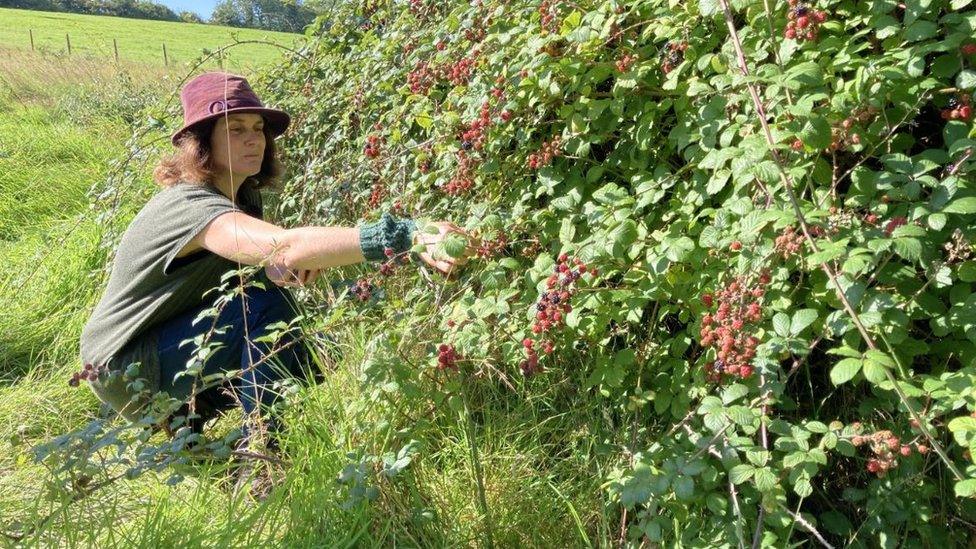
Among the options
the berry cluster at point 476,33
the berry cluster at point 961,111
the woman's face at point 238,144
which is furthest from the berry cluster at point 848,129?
the woman's face at point 238,144

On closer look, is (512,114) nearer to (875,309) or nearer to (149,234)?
(875,309)

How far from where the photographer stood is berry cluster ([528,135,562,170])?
7.32ft

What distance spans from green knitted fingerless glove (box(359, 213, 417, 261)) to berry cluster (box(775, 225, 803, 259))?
995 mm

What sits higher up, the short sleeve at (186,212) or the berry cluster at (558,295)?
the short sleeve at (186,212)

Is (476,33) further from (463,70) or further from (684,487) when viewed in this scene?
(684,487)

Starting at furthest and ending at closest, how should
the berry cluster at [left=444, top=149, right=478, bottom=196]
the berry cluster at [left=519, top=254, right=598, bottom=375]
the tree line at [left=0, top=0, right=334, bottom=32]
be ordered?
1. the tree line at [left=0, top=0, right=334, bottom=32]
2. the berry cluster at [left=444, top=149, right=478, bottom=196]
3. the berry cluster at [left=519, top=254, right=598, bottom=375]

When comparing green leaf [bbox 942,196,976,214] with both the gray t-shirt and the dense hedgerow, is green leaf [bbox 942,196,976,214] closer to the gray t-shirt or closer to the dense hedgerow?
the dense hedgerow

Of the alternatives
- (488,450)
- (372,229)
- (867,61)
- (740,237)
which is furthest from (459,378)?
(867,61)

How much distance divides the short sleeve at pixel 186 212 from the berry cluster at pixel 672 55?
146cm

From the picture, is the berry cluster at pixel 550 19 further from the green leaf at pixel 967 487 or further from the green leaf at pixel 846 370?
the green leaf at pixel 967 487

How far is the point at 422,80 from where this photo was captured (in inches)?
110

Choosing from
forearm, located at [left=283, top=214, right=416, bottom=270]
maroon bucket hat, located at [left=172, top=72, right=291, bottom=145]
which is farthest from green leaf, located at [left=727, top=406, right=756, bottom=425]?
maroon bucket hat, located at [left=172, top=72, right=291, bottom=145]

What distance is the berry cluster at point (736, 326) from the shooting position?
5.24 ft

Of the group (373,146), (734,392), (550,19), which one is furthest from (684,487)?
(373,146)
